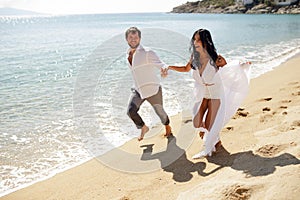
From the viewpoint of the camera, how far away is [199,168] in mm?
4152

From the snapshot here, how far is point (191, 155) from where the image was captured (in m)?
4.65

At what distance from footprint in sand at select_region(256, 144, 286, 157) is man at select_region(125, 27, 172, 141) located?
6.37 feet

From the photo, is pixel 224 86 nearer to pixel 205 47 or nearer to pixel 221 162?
pixel 205 47

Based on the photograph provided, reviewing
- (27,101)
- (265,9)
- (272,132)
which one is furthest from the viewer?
(265,9)

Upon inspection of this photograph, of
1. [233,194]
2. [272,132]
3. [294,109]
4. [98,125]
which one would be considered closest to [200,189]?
[233,194]

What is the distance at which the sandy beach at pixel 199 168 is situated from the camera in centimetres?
315

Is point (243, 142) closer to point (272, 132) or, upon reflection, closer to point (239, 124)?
point (272, 132)

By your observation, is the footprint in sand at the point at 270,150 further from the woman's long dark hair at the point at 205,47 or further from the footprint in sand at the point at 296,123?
the woman's long dark hair at the point at 205,47

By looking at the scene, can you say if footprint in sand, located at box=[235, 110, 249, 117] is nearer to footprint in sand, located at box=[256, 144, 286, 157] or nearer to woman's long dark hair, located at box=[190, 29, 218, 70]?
woman's long dark hair, located at box=[190, 29, 218, 70]

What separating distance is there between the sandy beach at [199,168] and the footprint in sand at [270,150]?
11 millimetres

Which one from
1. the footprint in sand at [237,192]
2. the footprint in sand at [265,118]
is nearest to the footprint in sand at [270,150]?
the footprint in sand at [237,192]

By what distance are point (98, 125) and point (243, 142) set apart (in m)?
3.17

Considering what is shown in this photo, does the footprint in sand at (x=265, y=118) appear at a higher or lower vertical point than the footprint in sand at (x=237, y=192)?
lower

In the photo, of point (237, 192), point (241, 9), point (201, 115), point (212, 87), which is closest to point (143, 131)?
point (201, 115)
